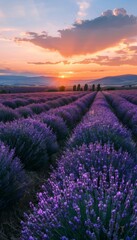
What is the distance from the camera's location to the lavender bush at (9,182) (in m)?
4.08

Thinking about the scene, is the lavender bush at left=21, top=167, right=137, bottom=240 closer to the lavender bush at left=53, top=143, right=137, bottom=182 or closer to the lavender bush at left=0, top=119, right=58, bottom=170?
the lavender bush at left=53, top=143, right=137, bottom=182

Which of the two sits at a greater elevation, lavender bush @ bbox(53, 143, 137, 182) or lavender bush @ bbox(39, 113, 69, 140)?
lavender bush @ bbox(53, 143, 137, 182)

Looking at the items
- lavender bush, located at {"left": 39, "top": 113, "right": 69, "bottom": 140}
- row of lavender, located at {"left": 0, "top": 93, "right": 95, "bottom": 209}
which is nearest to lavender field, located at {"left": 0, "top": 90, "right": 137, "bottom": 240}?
row of lavender, located at {"left": 0, "top": 93, "right": 95, "bottom": 209}

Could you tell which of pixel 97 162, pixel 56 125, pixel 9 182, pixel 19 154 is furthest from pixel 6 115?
pixel 97 162

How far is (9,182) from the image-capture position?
422 cm

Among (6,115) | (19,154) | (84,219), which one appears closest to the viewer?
(84,219)

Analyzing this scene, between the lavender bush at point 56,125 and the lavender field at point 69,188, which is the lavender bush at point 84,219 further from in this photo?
the lavender bush at point 56,125

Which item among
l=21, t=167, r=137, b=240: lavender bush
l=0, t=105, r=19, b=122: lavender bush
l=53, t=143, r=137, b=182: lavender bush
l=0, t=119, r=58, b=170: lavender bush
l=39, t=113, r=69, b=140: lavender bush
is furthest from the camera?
l=0, t=105, r=19, b=122: lavender bush

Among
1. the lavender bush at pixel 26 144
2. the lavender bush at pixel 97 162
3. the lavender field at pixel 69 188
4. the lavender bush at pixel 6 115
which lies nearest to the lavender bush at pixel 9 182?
the lavender field at pixel 69 188

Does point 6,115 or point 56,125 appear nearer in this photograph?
point 56,125

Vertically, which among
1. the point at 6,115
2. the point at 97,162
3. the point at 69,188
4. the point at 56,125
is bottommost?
the point at 56,125

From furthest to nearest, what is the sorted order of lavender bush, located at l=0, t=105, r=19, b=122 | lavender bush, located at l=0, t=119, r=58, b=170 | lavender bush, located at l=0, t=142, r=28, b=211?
lavender bush, located at l=0, t=105, r=19, b=122
lavender bush, located at l=0, t=119, r=58, b=170
lavender bush, located at l=0, t=142, r=28, b=211

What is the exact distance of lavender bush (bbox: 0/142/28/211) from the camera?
Result: 408cm

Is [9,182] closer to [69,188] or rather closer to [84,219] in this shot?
[69,188]
